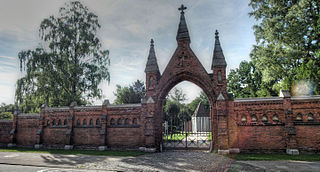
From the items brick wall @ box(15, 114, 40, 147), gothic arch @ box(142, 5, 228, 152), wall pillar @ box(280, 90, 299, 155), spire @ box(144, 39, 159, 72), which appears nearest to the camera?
wall pillar @ box(280, 90, 299, 155)

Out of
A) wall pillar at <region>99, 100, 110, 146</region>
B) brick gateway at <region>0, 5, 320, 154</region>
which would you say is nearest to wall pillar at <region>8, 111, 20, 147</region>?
brick gateway at <region>0, 5, 320, 154</region>

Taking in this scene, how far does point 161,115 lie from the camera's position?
14.5 m

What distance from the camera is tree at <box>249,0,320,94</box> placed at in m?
17.0

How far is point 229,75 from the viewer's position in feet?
141

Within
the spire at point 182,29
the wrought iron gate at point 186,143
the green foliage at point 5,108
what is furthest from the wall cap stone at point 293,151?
the green foliage at point 5,108

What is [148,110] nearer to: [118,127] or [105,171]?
Result: [118,127]

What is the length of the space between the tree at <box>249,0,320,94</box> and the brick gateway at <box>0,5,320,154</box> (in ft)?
19.2

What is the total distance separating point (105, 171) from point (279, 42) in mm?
19662

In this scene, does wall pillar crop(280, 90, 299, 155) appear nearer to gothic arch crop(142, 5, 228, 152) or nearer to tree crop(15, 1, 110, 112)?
gothic arch crop(142, 5, 228, 152)

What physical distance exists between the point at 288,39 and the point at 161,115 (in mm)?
14705

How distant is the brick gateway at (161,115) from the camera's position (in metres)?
11.8

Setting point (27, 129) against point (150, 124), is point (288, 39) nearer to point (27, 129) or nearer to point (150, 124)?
point (150, 124)

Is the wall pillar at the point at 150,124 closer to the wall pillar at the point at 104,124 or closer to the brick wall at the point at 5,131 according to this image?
the wall pillar at the point at 104,124

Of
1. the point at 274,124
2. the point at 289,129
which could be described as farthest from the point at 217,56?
the point at 289,129
